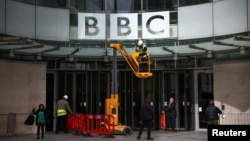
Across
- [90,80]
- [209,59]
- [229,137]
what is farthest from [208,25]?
[229,137]

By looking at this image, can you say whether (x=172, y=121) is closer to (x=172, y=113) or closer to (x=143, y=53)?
Result: (x=172, y=113)

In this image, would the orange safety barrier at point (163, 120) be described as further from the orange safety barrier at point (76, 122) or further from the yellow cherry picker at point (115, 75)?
the orange safety barrier at point (76, 122)

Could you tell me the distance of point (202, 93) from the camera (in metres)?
20.7

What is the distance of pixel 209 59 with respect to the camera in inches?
800

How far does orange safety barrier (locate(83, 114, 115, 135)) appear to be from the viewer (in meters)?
16.8

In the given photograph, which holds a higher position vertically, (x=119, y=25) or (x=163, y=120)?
(x=119, y=25)

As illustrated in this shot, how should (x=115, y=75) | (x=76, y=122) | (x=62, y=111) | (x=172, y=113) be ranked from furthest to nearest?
(x=172, y=113) < (x=62, y=111) < (x=76, y=122) < (x=115, y=75)

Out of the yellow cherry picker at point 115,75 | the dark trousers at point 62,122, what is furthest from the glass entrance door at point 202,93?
the dark trousers at point 62,122

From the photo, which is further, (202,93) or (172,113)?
(202,93)

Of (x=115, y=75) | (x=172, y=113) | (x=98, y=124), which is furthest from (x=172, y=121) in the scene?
(x=98, y=124)

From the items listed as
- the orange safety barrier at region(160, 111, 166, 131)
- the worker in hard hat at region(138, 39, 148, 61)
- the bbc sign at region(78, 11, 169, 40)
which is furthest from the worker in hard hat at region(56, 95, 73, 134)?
the orange safety barrier at region(160, 111, 166, 131)

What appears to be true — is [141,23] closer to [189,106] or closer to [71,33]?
[71,33]

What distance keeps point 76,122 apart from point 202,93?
6.89 metres

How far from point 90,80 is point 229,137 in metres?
18.4
